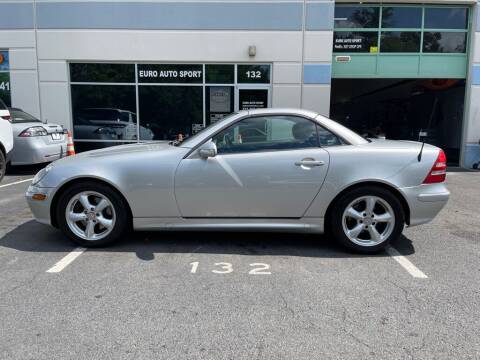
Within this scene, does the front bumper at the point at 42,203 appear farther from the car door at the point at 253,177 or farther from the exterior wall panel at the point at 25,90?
the exterior wall panel at the point at 25,90

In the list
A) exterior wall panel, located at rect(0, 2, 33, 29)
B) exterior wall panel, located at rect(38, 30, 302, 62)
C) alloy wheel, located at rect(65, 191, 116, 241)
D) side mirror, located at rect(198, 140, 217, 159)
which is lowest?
alloy wheel, located at rect(65, 191, 116, 241)

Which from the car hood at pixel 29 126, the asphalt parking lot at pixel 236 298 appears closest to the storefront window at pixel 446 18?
the asphalt parking lot at pixel 236 298

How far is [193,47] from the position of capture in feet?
39.4

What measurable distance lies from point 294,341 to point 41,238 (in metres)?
3.39

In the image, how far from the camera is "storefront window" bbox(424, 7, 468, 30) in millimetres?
12203

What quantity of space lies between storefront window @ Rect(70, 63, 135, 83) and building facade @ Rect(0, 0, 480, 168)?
29 millimetres

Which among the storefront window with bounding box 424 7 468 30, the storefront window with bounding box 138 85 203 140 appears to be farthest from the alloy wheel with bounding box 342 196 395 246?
the storefront window with bounding box 424 7 468 30

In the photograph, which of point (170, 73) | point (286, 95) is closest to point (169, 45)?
point (170, 73)

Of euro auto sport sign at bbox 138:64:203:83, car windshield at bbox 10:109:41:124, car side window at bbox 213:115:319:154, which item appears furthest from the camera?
euro auto sport sign at bbox 138:64:203:83

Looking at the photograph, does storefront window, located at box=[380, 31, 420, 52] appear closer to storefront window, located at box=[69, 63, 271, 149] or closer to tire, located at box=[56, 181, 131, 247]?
storefront window, located at box=[69, 63, 271, 149]

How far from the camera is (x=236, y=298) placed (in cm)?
338

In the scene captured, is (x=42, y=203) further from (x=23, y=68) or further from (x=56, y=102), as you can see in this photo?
(x=23, y=68)

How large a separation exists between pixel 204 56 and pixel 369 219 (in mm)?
8907

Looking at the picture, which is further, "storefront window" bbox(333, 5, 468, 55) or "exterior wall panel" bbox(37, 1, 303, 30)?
"storefront window" bbox(333, 5, 468, 55)
